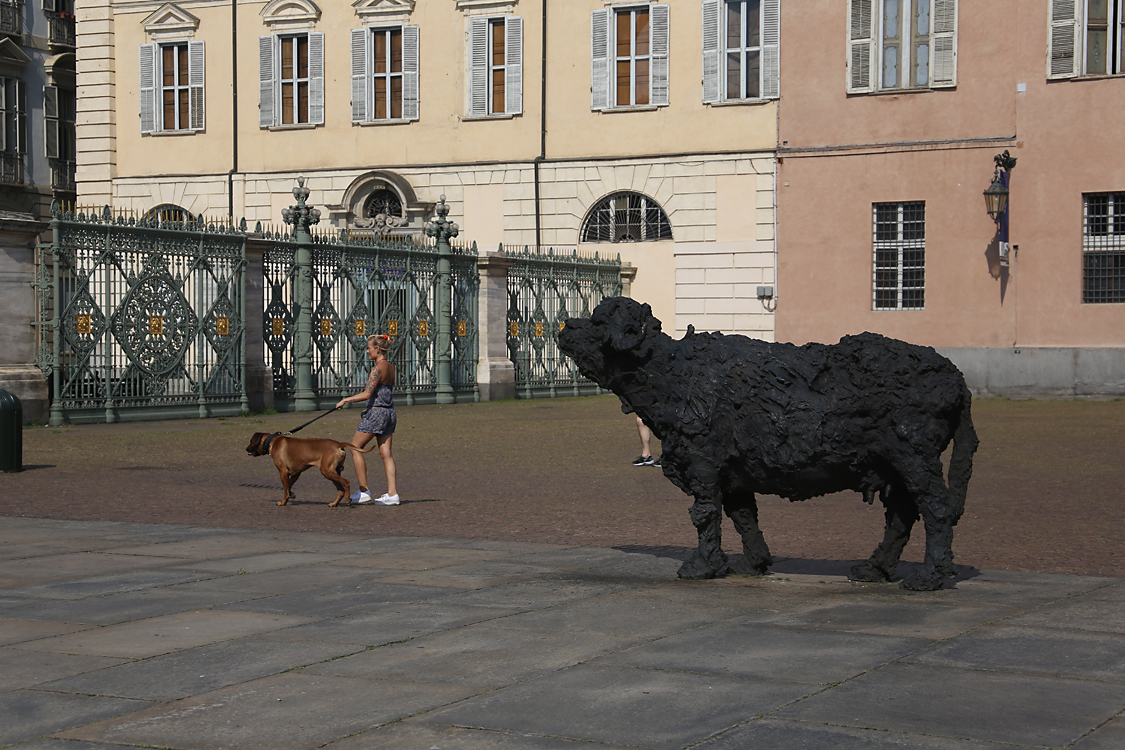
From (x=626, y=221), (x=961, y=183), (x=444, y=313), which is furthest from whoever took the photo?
(x=626, y=221)

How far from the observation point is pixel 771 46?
102 ft

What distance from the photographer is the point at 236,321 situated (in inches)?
915

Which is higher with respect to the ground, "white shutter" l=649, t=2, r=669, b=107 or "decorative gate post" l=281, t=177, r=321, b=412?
"white shutter" l=649, t=2, r=669, b=107

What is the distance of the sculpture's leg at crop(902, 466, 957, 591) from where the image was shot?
293 inches

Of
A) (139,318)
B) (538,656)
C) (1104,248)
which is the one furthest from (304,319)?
(538,656)

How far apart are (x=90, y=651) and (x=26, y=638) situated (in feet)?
1.53

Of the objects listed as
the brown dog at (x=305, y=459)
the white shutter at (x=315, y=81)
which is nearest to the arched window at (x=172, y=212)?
the white shutter at (x=315, y=81)

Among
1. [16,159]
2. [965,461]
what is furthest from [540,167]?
[965,461]

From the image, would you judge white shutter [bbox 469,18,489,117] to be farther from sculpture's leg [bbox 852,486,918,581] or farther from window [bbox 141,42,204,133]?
sculpture's leg [bbox 852,486,918,581]

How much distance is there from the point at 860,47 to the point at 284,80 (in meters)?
13.8

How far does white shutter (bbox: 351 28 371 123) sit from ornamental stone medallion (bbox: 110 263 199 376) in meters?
13.1

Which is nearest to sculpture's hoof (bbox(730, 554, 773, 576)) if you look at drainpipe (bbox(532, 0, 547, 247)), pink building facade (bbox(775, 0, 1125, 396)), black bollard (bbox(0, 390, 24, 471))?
black bollard (bbox(0, 390, 24, 471))

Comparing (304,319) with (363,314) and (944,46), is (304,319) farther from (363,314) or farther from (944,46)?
(944,46)

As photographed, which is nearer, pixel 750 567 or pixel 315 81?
pixel 750 567
